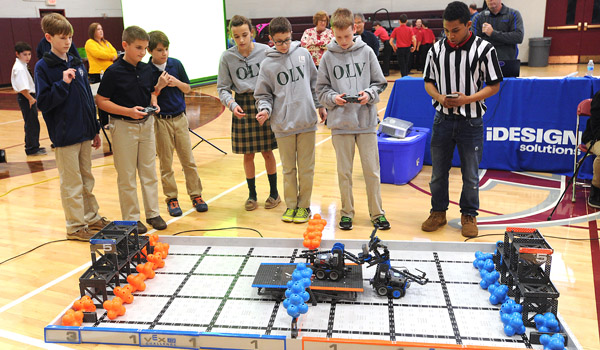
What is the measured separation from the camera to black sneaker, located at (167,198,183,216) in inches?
176

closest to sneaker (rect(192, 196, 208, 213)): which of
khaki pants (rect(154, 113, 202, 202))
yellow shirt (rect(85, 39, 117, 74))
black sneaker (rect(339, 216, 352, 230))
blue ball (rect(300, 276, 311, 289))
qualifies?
khaki pants (rect(154, 113, 202, 202))

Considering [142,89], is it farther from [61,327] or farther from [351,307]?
[351,307]

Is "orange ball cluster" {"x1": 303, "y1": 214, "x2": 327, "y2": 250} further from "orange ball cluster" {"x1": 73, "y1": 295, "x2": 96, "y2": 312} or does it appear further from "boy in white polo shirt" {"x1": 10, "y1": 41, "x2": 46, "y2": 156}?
"boy in white polo shirt" {"x1": 10, "y1": 41, "x2": 46, "y2": 156}

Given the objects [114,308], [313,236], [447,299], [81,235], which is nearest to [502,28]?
[313,236]

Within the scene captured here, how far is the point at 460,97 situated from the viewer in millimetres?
3594

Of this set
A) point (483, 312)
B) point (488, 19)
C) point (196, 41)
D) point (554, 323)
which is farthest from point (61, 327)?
point (196, 41)

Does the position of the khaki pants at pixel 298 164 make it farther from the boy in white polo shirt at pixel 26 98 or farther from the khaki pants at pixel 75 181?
the boy in white polo shirt at pixel 26 98

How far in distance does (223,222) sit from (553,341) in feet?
8.74

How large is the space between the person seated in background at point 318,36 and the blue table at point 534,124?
2.73 m

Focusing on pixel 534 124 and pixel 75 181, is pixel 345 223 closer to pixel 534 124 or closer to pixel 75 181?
pixel 75 181

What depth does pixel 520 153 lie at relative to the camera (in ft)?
17.5

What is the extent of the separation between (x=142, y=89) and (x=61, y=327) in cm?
189

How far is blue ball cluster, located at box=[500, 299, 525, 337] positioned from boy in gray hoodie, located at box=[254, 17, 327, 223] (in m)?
1.91

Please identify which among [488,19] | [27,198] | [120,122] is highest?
[488,19]
